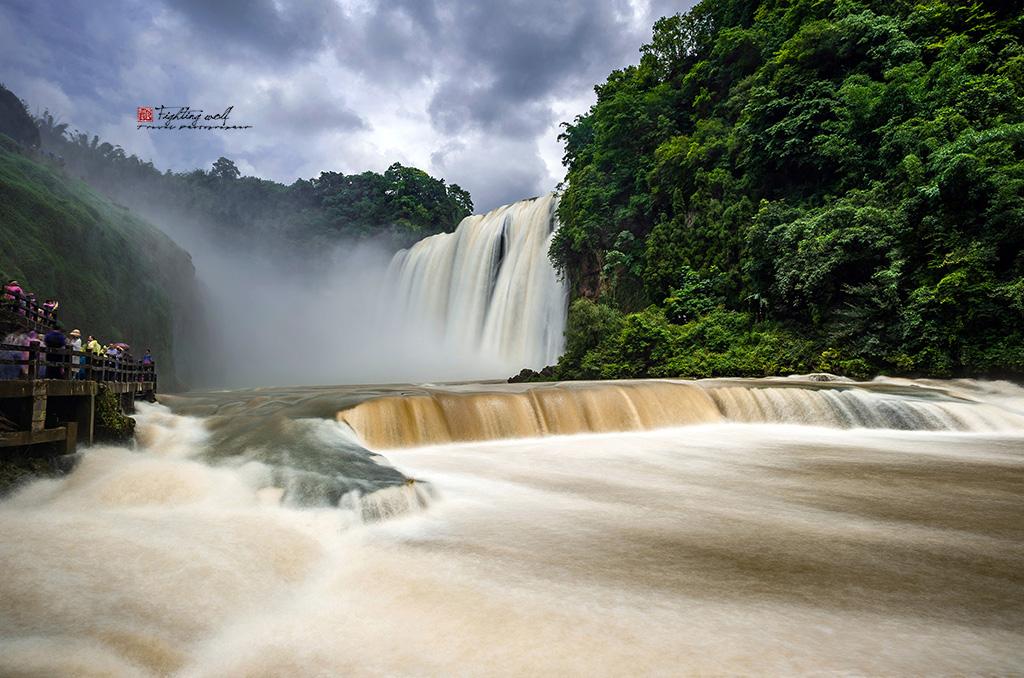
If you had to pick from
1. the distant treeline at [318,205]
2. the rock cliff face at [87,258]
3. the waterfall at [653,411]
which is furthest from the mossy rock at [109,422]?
the distant treeline at [318,205]

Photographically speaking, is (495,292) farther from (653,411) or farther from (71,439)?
(71,439)

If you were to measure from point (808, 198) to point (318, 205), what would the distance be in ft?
183

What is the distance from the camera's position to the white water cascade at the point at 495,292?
28.7m

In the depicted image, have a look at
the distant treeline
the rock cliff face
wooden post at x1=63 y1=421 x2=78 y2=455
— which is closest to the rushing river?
wooden post at x1=63 y1=421 x2=78 y2=455

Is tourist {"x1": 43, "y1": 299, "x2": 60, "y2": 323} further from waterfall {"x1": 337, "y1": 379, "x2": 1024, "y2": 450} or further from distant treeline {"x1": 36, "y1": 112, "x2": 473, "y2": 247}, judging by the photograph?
distant treeline {"x1": 36, "y1": 112, "x2": 473, "y2": 247}

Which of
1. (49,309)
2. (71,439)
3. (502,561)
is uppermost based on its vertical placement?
(49,309)

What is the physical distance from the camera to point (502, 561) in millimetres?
4211

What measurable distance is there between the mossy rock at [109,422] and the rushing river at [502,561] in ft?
1.46

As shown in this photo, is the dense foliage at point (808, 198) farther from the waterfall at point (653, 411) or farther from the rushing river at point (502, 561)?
the rushing river at point (502, 561)

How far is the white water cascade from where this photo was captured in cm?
2869

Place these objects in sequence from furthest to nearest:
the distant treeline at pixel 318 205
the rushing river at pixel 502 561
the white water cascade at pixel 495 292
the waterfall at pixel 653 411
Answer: the distant treeline at pixel 318 205
the white water cascade at pixel 495 292
the waterfall at pixel 653 411
the rushing river at pixel 502 561

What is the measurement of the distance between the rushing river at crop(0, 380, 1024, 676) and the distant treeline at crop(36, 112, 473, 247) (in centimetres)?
5233

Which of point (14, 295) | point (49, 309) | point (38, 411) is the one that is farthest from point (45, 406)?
point (49, 309)

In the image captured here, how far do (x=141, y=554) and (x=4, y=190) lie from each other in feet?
69.1
